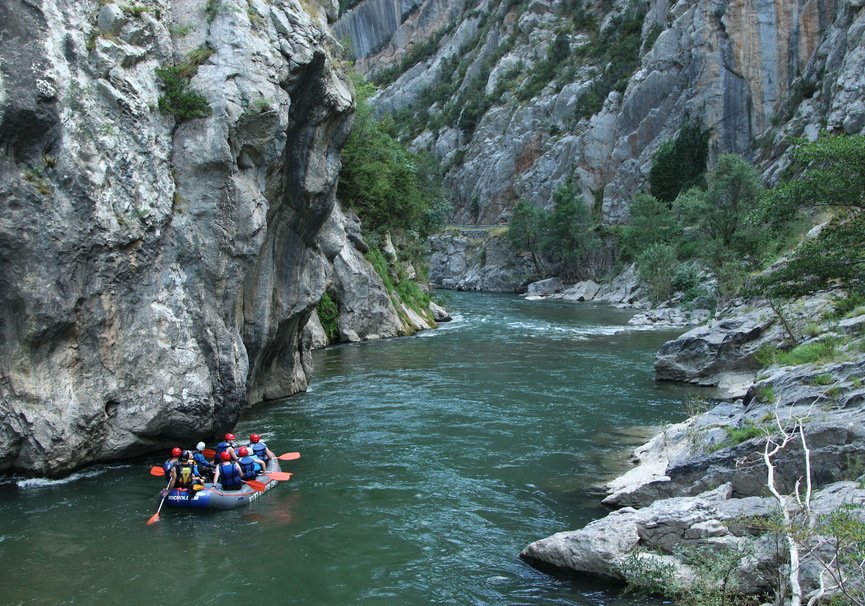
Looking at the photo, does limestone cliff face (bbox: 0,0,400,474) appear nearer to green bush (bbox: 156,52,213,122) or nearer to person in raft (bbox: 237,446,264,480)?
green bush (bbox: 156,52,213,122)

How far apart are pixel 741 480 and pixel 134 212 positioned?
12.3 m

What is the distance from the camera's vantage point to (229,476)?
1346 centimetres

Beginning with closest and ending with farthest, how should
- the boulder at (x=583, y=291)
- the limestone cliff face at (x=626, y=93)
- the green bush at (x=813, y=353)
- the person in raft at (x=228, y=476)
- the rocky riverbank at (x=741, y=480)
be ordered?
the rocky riverbank at (x=741, y=480), the person in raft at (x=228, y=476), the green bush at (x=813, y=353), the limestone cliff face at (x=626, y=93), the boulder at (x=583, y=291)

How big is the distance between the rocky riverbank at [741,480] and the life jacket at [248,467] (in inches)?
233

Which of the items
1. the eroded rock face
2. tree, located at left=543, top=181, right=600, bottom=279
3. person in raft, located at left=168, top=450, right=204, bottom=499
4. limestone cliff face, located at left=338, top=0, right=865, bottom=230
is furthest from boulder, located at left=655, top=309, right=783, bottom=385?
tree, located at left=543, top=181, right=600, bottom=279

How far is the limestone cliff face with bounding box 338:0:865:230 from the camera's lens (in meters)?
58.7

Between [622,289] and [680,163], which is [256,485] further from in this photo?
[680,163]

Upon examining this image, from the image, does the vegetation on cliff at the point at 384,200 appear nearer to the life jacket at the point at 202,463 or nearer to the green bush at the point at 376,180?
the green bush at the point at 376,180

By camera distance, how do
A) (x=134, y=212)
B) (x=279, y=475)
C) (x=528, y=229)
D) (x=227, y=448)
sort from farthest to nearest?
(x=528, y=229), (x=134, y=212), (x=227, y=448), (x=279, y=475)

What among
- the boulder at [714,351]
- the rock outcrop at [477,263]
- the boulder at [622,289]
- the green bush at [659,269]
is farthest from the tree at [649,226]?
the boulder at [714,351]

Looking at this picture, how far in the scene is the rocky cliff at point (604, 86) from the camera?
199 feet

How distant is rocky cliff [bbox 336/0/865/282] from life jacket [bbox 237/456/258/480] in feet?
157

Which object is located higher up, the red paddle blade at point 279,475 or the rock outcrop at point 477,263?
the rock outcrop at point 477,263

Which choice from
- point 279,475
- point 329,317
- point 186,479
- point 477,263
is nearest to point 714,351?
point 279,475
